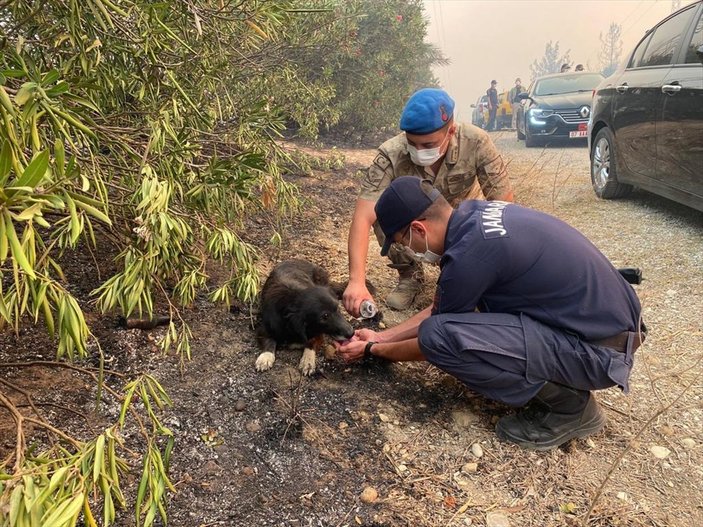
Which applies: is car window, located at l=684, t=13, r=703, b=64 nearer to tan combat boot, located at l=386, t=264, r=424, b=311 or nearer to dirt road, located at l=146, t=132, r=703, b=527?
dirt road, located at l=146, t=132, r=703, b=527

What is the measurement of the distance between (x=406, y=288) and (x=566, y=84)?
11.6 m

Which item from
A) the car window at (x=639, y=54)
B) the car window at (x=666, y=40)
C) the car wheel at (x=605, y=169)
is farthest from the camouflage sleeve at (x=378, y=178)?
the car window at (x=639, y=54)

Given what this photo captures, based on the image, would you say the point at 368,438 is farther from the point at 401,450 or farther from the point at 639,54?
the point at 639,54

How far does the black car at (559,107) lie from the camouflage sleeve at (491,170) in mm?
9566

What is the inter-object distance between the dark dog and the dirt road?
0.10 metres

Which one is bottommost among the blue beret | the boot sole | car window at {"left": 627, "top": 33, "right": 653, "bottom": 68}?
the boot sole

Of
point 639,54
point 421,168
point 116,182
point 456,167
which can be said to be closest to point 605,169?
point 639,54

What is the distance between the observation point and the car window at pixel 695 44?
4.80 m

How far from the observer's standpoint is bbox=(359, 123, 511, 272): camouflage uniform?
3965 mm

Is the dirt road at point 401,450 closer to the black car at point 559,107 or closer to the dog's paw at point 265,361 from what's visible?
the dog's paw at point 265,361

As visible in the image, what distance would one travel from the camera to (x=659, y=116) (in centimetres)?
513

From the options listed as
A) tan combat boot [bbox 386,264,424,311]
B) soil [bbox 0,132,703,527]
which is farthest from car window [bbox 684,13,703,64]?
tan combat boot [bbox 386,264,424,311]

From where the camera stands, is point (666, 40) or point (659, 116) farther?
point (666, 40)

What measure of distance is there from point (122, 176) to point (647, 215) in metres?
5.84
